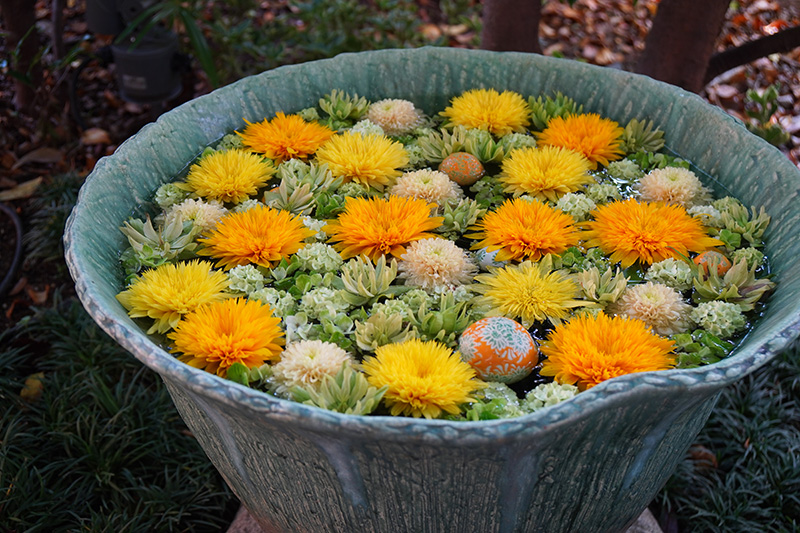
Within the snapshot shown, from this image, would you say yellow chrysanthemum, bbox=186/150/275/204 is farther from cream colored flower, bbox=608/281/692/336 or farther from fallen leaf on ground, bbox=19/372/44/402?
fallen leaf on ground, bbox=19/372/44/402

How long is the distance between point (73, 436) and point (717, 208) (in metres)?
1.66

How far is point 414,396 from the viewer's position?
1.01 meters

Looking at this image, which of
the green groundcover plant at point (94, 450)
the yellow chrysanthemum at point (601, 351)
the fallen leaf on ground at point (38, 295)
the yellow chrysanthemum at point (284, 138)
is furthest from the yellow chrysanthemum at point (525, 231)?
the fallen leaf on ground at point (38, 295)

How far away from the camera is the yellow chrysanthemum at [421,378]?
3.31 ft

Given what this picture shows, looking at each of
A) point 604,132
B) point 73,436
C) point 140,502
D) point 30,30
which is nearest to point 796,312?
point 604,132

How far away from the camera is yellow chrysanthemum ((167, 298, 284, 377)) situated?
1.09 meters

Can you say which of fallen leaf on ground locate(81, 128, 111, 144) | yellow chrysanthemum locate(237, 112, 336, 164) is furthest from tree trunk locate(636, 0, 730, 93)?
fallen leaf on ground locate(81, 128, 111, 144)

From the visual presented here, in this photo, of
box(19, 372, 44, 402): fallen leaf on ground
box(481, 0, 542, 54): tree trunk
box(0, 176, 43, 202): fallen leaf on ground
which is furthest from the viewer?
box(0, 176, 43, 202): fallen leaf on ground

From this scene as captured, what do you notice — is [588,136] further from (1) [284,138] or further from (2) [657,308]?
(1) [284,138]

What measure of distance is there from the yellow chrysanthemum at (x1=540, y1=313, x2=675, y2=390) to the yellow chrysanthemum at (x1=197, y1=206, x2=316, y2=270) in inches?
20.4

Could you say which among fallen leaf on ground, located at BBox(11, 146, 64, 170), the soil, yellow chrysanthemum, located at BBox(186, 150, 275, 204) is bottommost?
the soil

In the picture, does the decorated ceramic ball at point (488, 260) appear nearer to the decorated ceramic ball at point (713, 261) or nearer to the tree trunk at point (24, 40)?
the decorated ceramic ball at point (713, 261)

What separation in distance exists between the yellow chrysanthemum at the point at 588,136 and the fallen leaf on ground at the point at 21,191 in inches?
78.1

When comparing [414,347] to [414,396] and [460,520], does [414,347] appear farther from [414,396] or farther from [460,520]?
[460,520]
